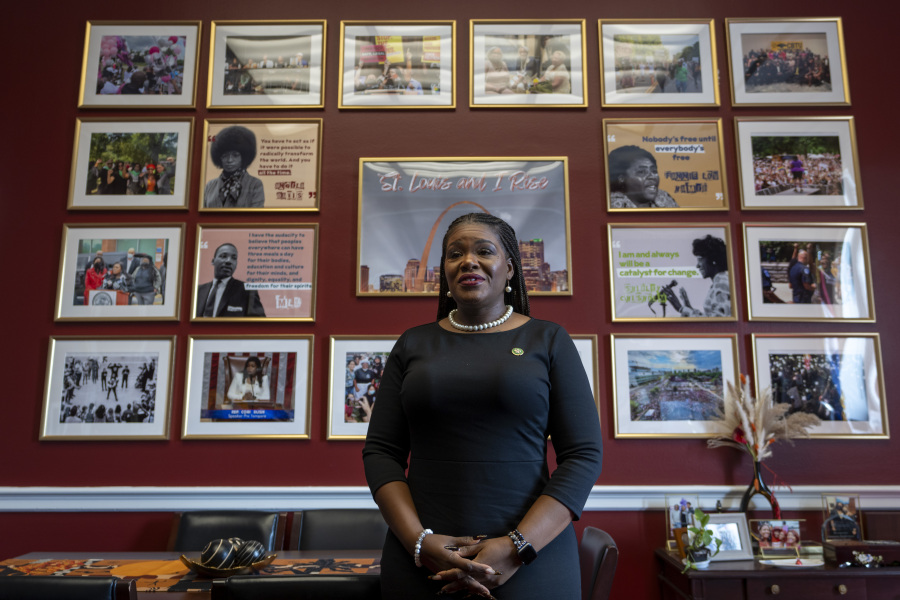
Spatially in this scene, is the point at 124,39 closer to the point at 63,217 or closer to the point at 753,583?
the point at 63,217

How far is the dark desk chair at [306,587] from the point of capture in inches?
58.5

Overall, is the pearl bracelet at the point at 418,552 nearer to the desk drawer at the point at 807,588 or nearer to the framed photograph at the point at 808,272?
the desk drawer at the point at 807,588

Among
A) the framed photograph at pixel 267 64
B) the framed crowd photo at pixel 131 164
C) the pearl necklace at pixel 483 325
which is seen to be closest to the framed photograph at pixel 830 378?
the pearl necklace at pixel 483 325

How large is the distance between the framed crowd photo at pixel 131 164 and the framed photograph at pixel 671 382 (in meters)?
2.61

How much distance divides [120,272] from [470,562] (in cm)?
291

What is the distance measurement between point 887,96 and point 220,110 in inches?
152

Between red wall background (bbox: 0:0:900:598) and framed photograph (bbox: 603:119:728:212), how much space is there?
0.07 metres

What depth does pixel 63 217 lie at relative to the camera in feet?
11.8

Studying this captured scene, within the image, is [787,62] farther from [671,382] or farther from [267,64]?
[267,64]

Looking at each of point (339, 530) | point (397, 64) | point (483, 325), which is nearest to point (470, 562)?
point (483, 325)

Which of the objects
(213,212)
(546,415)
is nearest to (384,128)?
(213,212)

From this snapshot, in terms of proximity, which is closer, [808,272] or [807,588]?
[807,588]

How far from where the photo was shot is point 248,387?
3.39 metres

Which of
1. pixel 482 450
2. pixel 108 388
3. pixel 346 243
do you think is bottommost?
pixel 482 450
